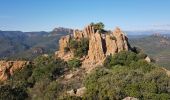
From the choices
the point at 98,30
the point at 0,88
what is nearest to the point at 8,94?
the point at 0,88

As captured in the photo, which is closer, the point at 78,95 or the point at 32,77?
the point at 78,95

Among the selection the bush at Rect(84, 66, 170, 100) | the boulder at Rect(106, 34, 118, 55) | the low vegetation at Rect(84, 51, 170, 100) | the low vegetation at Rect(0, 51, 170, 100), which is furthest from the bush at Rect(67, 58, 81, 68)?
the bush at Rect(84, 66, 170, 100)

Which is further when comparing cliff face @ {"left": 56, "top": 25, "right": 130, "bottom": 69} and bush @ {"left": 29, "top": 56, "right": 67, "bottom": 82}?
cliff face @ {"left": 56, "top": 25, "right": 130, "bottom": 69}

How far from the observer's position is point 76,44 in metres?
109

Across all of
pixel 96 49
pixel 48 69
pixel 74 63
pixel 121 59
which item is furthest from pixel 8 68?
pixel 121 59

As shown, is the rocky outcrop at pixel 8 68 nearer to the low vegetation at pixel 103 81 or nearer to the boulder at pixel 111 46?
the low vegetation at pixel 103 81

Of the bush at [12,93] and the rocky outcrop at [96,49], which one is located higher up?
the rocky outcrop at [96,49]

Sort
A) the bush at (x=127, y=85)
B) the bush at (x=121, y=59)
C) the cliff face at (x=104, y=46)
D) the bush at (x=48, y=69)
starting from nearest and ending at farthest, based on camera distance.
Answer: the bush at (x=127, y=85) < the bush at (x=121, y=59) < the bush at (x=48, y=69) < the cliff face at (x=104, y=46)

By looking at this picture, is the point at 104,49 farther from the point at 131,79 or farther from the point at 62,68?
the point at 131,79

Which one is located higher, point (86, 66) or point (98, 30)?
point (98, 30)

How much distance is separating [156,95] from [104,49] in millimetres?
35846

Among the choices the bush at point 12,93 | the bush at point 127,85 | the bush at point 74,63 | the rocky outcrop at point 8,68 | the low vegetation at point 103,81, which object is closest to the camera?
the bush at point 127,85

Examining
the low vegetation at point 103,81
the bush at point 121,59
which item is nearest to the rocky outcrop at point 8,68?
the low vegetation at point 103,81

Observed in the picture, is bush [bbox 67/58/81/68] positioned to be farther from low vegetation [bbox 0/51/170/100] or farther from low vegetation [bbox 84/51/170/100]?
low vegetation [bbox 84/51/170/100]
